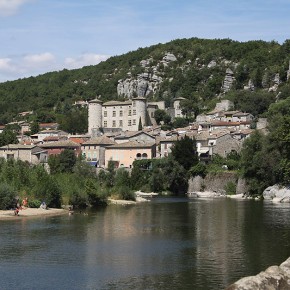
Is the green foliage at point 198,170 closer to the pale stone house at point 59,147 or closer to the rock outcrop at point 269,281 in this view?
the pale stone house at point 59,147

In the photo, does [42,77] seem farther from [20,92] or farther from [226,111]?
[226,111]

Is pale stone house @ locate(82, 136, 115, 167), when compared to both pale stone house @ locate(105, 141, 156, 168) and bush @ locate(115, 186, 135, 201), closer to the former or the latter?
pale stone house @ locate(105, 141, 156, 168)

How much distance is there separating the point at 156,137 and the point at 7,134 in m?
22.8

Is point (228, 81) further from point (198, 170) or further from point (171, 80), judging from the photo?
point (198, 170)

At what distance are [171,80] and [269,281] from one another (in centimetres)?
13487

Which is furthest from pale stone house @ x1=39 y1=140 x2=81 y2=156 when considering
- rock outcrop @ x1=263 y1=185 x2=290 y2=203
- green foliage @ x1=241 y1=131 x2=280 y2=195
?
rock outcrop @ x1=263 y1=185 x2=290 y2=203

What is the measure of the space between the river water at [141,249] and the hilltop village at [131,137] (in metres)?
35.9

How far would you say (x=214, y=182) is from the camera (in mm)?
72312

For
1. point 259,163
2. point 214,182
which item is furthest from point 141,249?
point 214,182

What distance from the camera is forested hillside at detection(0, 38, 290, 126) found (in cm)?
12181

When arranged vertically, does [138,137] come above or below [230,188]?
above

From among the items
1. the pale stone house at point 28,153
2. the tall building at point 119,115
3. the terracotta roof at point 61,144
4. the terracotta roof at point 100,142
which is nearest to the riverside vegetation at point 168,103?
the tall building at point 119,115

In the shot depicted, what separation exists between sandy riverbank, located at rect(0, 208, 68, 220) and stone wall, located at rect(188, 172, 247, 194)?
2613 cm

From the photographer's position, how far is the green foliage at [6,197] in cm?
4597
